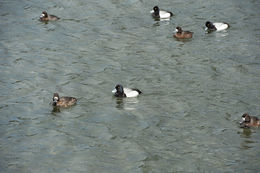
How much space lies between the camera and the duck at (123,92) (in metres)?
16.7

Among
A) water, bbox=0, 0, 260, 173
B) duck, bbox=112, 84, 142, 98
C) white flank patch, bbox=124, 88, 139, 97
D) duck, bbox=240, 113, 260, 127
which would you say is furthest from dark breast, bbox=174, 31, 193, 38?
duck, bbox=240, 113, 260, 127

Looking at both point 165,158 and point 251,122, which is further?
point 251,122

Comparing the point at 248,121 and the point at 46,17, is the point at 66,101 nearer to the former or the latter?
the point at 248,121

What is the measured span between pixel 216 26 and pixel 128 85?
6.83 m

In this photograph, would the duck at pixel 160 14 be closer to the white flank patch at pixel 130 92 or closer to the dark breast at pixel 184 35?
the dark breast at pixel 184 35

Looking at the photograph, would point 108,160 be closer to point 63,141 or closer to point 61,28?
point 63,141

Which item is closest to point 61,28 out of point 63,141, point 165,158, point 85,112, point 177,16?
point 177,16

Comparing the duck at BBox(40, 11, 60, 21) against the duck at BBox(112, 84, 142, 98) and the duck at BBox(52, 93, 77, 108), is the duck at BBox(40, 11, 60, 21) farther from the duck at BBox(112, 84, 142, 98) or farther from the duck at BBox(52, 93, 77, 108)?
the duck at BBox(52, 93, 77, 108)

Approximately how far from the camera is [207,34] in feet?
75.7

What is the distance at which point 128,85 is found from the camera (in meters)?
17.9

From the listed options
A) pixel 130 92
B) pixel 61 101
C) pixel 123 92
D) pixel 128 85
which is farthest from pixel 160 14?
pixel 61 101

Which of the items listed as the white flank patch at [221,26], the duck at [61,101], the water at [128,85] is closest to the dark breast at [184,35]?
the water at [128,85]

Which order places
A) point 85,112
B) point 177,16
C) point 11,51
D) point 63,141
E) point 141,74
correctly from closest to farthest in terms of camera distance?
1. point 63,141
2. point 85,112
3. point 141,74
4. point 11,51
5. point 177,16

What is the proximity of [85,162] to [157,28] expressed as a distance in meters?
12.0
